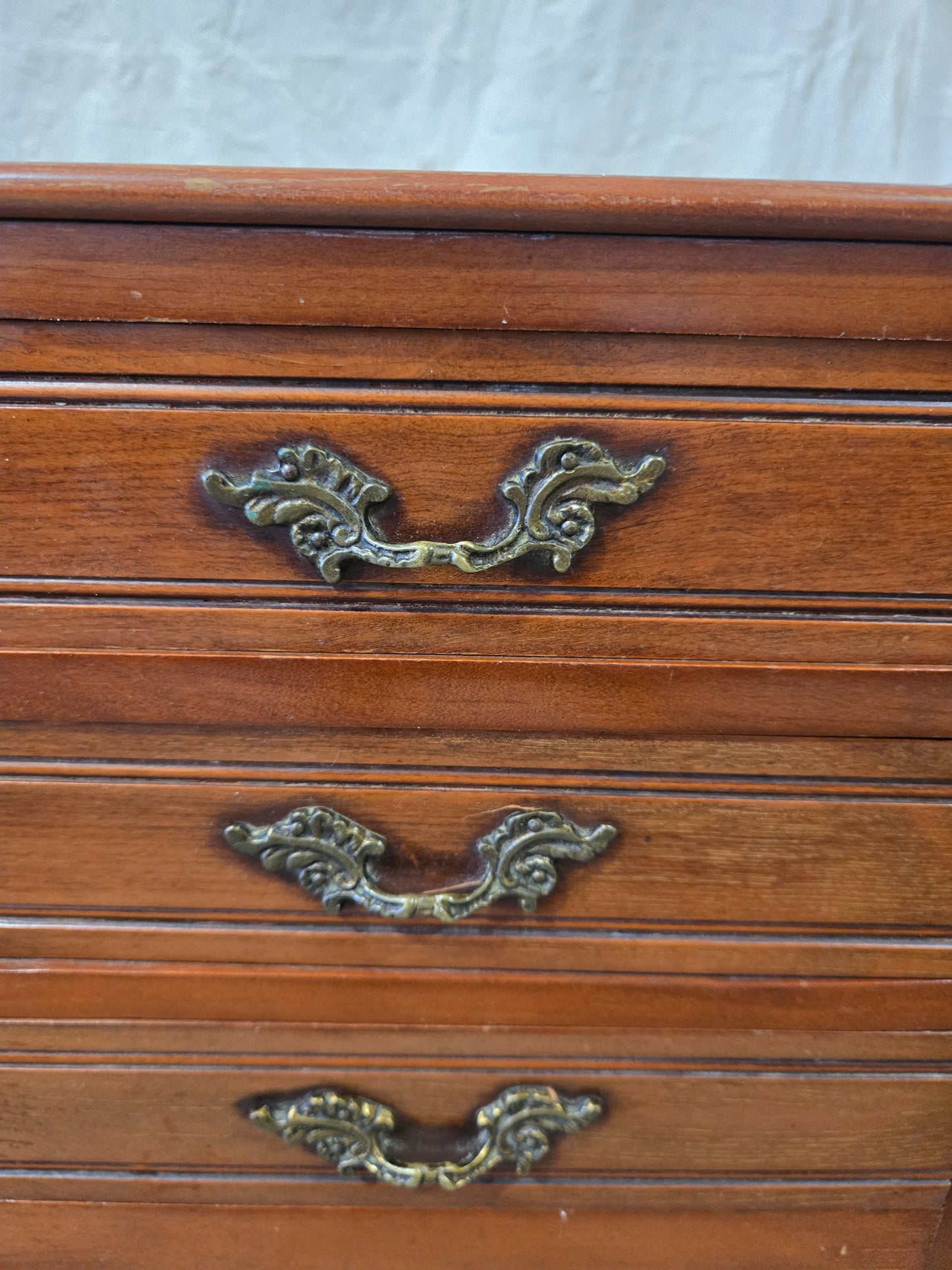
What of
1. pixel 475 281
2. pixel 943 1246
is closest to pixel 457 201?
pixel 475 281

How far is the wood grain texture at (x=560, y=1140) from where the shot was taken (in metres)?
0.44

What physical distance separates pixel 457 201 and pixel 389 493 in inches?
4.3

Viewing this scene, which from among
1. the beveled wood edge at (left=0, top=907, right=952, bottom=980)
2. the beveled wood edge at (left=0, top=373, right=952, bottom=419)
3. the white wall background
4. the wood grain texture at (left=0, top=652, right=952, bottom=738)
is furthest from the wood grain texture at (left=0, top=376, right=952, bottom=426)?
the white wall background

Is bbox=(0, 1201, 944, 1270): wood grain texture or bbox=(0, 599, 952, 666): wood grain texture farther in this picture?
bbox=(0, 1201, 944, 1270): wood grain texture

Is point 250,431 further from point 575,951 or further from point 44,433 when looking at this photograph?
point 575,951

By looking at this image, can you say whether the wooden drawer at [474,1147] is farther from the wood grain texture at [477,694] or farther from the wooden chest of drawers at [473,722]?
the wood grain texture at [477,694]

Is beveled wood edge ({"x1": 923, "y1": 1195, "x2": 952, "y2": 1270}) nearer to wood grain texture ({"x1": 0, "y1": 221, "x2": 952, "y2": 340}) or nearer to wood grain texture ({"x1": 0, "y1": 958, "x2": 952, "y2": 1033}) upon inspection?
wood grain texture ({"x1": 0, "y1": 958, "x2": 952, "y2": 1033})

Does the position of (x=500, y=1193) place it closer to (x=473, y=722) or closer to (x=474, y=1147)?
(x=474, y=1147)

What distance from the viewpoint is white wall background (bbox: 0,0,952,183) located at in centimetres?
55

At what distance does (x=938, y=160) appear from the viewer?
1.92 ft

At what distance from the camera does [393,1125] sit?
1.48 ft

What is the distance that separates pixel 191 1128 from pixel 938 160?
81 centimetres

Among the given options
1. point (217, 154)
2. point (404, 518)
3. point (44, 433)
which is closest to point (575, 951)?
point (404, 518)

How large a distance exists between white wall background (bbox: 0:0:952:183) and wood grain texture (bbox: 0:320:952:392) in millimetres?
354
